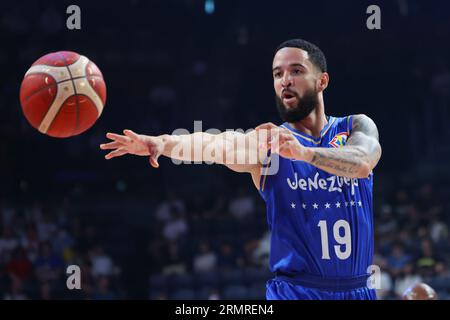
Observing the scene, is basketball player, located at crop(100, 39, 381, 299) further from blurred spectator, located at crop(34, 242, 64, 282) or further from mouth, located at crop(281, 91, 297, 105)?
blurred spectator, located at crop(34, 242, 64, 282)

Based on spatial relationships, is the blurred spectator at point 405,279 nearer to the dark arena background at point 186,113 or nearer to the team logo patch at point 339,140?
the dark arena background at point 186,113

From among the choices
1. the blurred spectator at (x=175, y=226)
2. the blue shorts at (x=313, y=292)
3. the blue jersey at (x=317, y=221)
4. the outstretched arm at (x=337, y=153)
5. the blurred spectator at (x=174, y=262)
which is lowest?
the blurred spectator at (x=174, y=262)

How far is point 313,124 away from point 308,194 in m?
0.61

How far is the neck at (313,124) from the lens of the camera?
4891 mm

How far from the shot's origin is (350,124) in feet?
16.0

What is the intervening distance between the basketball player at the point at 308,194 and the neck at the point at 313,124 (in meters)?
0.09

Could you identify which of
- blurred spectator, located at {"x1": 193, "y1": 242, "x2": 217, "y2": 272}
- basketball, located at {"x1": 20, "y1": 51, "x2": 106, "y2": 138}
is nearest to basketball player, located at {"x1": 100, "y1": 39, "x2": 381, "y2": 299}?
basketball, located at {"x1": 20, "y1": 51, "x2": 106, "y2": 138}

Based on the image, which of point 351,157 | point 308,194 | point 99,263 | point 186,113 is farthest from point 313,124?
point 186,113

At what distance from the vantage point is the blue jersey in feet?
14.5

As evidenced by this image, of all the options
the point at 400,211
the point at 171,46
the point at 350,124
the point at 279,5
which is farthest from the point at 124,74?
the point at 350,124

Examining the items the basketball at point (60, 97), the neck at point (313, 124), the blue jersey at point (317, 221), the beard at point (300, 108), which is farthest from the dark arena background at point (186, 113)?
the blue jersey at point (317, 221)

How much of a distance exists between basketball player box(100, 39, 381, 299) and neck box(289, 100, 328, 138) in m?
0.09

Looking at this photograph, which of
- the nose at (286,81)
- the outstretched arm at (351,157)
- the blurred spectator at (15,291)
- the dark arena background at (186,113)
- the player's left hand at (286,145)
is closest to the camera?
the player's left hand at (286,145)

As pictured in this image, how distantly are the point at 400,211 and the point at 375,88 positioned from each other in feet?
11.4
